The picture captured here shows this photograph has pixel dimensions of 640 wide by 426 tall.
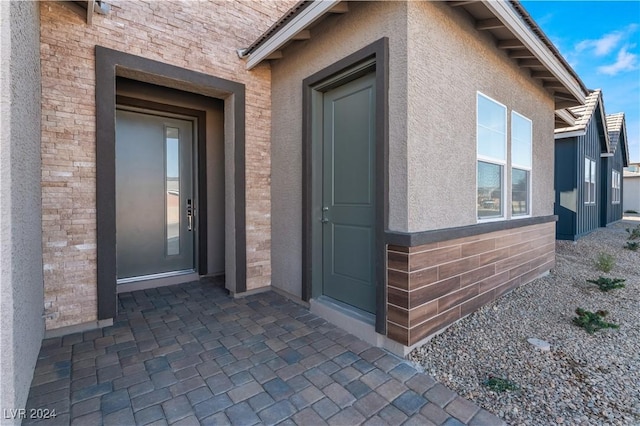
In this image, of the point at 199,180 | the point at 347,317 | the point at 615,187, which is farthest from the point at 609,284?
the point at 615,187

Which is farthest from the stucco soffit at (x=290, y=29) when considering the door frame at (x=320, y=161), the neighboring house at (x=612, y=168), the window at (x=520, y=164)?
the neighboring house at (x=612, y=168)

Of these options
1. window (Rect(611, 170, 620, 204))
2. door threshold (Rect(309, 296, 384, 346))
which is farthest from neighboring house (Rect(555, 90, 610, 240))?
door threshold (Rect(309, 296, 384, 346))

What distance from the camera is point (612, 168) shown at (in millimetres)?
13328

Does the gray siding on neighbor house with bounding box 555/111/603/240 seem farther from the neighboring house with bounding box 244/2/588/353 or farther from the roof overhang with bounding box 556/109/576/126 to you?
the neighboring house with bounding box 244/2/588/353

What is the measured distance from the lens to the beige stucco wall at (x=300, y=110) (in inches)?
102

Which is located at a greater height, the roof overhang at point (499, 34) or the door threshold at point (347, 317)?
the roof overhang at point (499, 34)

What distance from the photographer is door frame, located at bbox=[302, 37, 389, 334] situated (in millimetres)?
2697

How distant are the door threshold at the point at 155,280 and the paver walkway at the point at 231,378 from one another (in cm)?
96

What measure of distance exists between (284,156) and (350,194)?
1.25m

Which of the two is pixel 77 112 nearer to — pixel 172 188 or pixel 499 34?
pixel 172 188

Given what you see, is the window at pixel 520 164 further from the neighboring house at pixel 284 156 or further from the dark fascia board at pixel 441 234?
the dark fascia board at pixel 441 234

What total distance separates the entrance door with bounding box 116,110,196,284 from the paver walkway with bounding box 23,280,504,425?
49.3 inches

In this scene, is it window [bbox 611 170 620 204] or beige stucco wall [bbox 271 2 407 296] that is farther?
window [bbox 611 170 620 204]

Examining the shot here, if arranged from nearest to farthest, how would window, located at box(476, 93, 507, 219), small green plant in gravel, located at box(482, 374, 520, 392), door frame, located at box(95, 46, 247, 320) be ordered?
small green plant in gravel, located at box(482, 374, 520, 392), door frame, located at box(95, 46, 247, 320), window, located at box(476, 93, 507, 219)
